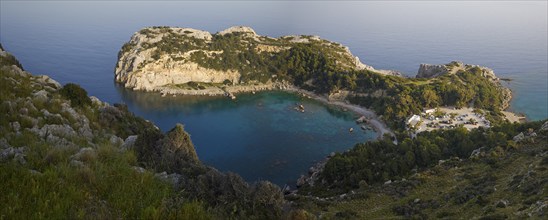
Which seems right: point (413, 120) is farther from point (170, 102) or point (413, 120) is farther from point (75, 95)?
point (75, 95)

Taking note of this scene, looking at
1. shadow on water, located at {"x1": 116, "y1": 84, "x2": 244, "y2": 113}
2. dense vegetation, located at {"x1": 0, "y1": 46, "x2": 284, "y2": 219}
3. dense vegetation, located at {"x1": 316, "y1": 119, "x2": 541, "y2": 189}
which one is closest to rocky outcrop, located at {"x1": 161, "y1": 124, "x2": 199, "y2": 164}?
dense vegetation, located at {"x1": 0, "y1": 46, "x2": 284, "y2": 219}

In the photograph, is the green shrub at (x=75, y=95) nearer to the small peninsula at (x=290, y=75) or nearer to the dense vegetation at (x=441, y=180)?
the dense vegetation at (x=441, y=180)

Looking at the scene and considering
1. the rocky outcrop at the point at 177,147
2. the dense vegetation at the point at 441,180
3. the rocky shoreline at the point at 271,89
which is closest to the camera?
the rocky outcrop at the point at 177,147

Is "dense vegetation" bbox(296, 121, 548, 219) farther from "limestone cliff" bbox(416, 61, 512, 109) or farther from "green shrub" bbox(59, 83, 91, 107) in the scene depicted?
"limestone cliff" bbox(416, 61, 512, 109)

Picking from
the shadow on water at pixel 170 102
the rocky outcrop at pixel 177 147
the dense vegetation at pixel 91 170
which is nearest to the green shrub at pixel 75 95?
the dense vegetation at pixel 91 170

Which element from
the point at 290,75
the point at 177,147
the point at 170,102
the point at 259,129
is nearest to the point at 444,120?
the point at 259,129
